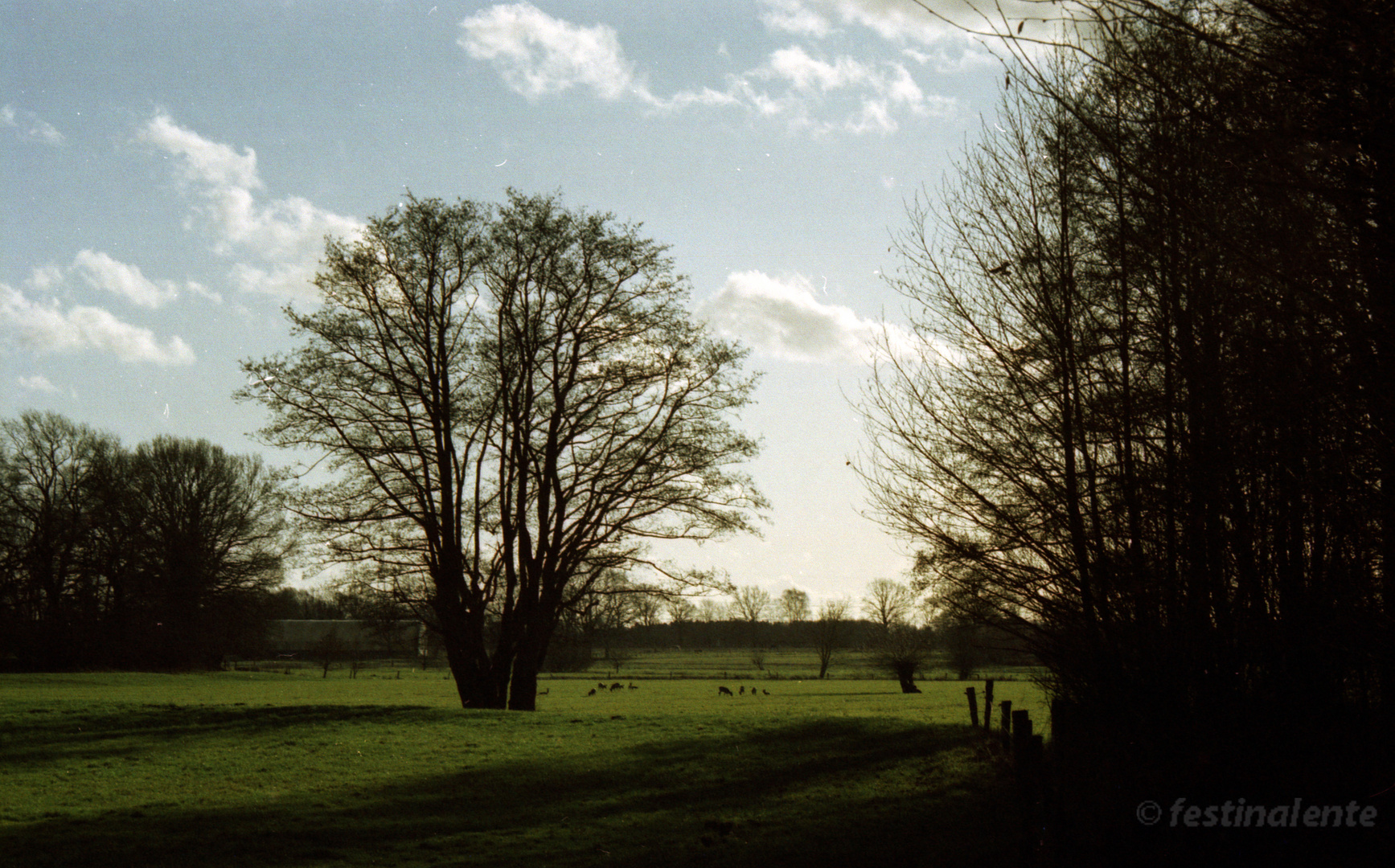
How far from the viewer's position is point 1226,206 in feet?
16.8

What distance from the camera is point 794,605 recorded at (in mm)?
129875

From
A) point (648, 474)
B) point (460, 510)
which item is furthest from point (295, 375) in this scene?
point (648, 474)

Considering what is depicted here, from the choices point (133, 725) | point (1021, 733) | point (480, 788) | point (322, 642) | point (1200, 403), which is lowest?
point (322, 642)

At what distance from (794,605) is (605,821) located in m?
122

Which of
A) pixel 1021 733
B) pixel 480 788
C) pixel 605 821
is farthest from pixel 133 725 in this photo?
pixel 1021 733

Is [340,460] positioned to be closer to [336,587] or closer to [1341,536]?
[336,587]

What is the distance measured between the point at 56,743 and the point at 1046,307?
54.5ft

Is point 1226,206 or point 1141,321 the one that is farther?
point 1141,321

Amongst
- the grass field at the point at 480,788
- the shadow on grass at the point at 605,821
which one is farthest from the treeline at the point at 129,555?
the shadow on grass at the point at 605,821

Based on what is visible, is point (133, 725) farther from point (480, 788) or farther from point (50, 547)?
point (50, 547)

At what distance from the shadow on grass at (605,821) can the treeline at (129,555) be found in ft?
146

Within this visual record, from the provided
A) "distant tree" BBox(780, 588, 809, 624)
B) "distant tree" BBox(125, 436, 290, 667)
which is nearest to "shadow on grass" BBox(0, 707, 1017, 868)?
"distant tree" BBox(125, 436, 290, 667)

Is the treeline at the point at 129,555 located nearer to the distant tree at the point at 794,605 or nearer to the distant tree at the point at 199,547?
the distant tree at the point at 199,547

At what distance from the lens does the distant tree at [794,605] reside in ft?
416
